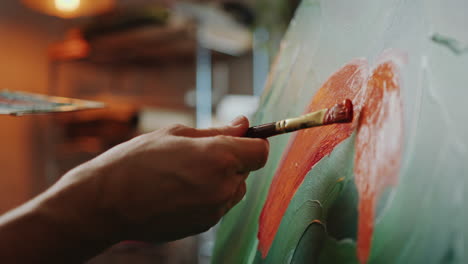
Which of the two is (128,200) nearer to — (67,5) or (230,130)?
(230,130)

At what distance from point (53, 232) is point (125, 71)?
201cm

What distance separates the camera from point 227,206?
0.45 metres

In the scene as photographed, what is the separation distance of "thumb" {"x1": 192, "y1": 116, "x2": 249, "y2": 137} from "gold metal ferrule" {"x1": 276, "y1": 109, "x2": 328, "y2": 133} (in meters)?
0.06

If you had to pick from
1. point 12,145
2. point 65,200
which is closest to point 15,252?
point 65,200

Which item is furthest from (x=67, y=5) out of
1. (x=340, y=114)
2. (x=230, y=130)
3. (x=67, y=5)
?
(x=340, y=114)

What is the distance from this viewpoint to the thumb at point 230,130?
1.55 ft

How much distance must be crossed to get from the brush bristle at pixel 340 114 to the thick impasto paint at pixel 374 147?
12 millimetres

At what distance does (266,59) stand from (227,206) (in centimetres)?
172

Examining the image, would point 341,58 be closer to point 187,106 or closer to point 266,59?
point 187,106

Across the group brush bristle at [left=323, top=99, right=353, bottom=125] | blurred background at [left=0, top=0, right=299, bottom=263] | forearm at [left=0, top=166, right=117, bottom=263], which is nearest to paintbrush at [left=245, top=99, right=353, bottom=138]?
brush bristle at [left=323, top=99, right=353, bottom=125]

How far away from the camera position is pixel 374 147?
38 cm

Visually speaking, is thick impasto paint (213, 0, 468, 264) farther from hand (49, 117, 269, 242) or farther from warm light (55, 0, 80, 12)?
warm light (55, 0, 80, 12)

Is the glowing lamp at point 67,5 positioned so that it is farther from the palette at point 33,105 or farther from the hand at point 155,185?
the hand at point 155,185

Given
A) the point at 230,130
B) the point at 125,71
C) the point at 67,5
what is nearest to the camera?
the point at 230,130
